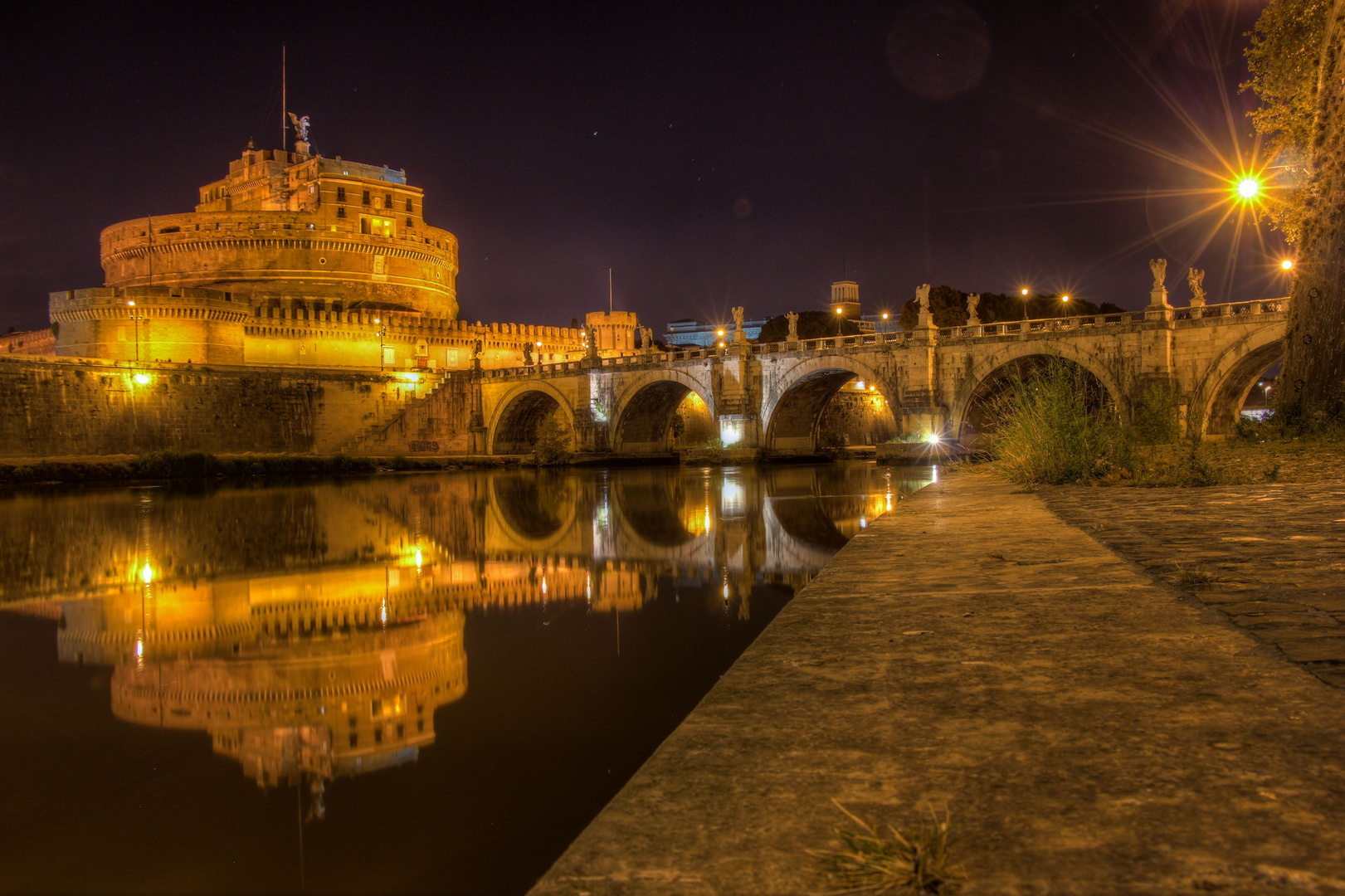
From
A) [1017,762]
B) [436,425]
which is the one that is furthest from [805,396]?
[1017,762]

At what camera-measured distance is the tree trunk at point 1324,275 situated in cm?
974

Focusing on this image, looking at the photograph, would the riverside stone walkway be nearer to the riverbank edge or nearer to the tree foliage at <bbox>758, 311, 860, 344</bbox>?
the riverbank edge

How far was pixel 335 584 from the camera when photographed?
24.9 ft

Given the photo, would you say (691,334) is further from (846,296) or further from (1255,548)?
(1255,548)

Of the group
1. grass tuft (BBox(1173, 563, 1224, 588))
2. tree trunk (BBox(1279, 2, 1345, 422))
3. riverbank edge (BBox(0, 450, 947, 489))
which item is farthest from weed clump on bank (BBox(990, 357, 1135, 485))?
riverbank edge (BBox(0, 450, 947, 489))

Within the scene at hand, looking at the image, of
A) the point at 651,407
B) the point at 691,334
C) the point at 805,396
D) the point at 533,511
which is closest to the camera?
the point at 533,511

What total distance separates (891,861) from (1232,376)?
30.2 m

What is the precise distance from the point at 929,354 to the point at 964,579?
30.2 m

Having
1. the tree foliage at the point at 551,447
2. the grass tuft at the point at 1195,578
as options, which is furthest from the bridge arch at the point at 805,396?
the grass tuft at the point at 1195,578

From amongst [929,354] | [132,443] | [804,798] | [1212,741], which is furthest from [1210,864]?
[132,443]

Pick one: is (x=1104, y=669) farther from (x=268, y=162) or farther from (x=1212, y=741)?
(x=268, y=162)

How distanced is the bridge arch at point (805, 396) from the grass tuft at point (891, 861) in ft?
110

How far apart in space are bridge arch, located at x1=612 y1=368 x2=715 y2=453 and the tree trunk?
30206 mm

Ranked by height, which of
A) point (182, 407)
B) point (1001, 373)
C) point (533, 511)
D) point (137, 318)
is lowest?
point (533, 511)
